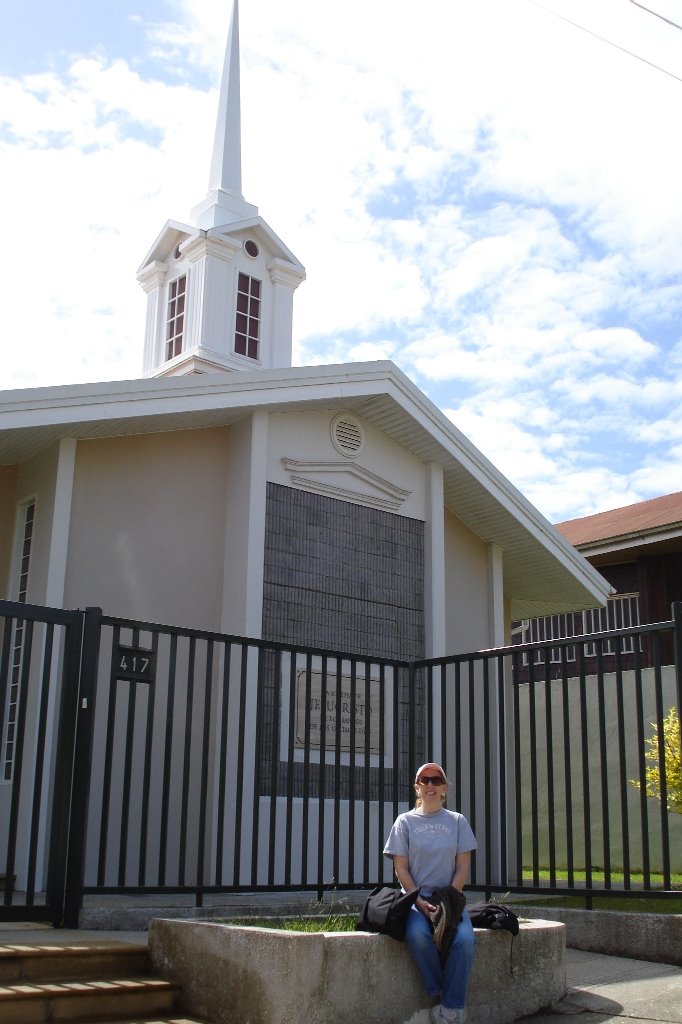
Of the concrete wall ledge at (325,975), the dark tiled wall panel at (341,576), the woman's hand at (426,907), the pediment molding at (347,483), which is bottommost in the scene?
the concrete wall ledge at (325,975)

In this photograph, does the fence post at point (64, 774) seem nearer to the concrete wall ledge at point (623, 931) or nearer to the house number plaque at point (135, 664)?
the house number plaque at point (135, 664)

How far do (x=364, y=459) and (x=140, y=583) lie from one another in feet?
10.3

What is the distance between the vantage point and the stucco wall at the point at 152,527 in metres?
11.0

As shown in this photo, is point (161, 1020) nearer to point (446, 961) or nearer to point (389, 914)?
point (389, 914)

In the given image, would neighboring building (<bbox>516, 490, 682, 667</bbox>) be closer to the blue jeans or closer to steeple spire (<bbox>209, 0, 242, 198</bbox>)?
steeple spire (<bbox>209, 0, 242, 198</bbox>)

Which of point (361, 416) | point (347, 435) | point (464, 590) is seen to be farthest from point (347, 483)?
point (464, 590)

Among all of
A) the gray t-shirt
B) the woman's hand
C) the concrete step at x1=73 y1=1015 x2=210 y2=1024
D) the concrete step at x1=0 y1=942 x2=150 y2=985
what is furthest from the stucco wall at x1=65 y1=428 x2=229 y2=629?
the woman's hand

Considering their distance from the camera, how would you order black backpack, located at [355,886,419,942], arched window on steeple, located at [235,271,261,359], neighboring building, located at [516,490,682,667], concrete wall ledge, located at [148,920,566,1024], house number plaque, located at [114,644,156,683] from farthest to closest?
arched window on steeple, located at [235,271,261,359], neighboring building, located at [516,490,682,667], house number plaque, located at [114,644,156,683], black backpack, located at [355,886,419,942], concrete wall ledge, located at [148,920,566,1024]

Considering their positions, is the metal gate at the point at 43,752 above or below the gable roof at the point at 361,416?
below

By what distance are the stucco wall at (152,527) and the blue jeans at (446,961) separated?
598 cm

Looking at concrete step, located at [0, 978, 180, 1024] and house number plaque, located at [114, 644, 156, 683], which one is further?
house number plaque, located at [114, 644, 156, 683]

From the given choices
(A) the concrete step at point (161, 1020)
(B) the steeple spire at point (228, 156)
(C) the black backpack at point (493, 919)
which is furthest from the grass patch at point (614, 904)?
(B) the steeple spire at point (228, 156)

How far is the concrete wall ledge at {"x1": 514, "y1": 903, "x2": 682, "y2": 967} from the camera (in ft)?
23.4

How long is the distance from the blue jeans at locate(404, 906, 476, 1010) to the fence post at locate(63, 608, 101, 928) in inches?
92.6
